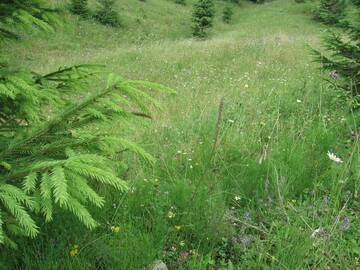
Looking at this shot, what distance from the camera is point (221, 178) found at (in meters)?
3.03

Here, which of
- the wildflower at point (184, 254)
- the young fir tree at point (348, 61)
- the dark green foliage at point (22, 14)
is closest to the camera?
the wildflower at point (184, 254)

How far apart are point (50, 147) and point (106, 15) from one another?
26076mm

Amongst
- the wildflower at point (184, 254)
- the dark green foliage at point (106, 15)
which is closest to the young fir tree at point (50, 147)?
the wildflower at point (184, 254)

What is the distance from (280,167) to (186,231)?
971 mm

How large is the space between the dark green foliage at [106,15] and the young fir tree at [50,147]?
24984 mm

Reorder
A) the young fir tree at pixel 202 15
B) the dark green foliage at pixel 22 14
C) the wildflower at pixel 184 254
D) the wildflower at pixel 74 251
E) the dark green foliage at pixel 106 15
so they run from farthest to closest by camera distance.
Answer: the young fir tree at pixel 202 15 < the dark green foliage at pixel 106 15 < the dark green foliage at pixel 22 14 < the wildflower at pixel 184 254 < the wildflower at pixel 74 251

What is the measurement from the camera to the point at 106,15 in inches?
1020

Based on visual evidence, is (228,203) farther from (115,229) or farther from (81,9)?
(81,9)

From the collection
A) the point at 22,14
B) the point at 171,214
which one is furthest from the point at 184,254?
the point at 22,14

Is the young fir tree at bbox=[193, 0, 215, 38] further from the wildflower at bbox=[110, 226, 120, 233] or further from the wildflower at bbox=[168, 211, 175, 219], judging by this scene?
the wildflower at bbox=[110, 226, 120, 233]

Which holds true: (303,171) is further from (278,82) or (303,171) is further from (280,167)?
(278,82)

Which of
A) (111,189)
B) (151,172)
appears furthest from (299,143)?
(111,189)

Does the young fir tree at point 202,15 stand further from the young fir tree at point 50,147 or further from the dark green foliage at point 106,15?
the young fir tree at point 50,147

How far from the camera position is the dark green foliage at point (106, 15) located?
26000 mm
